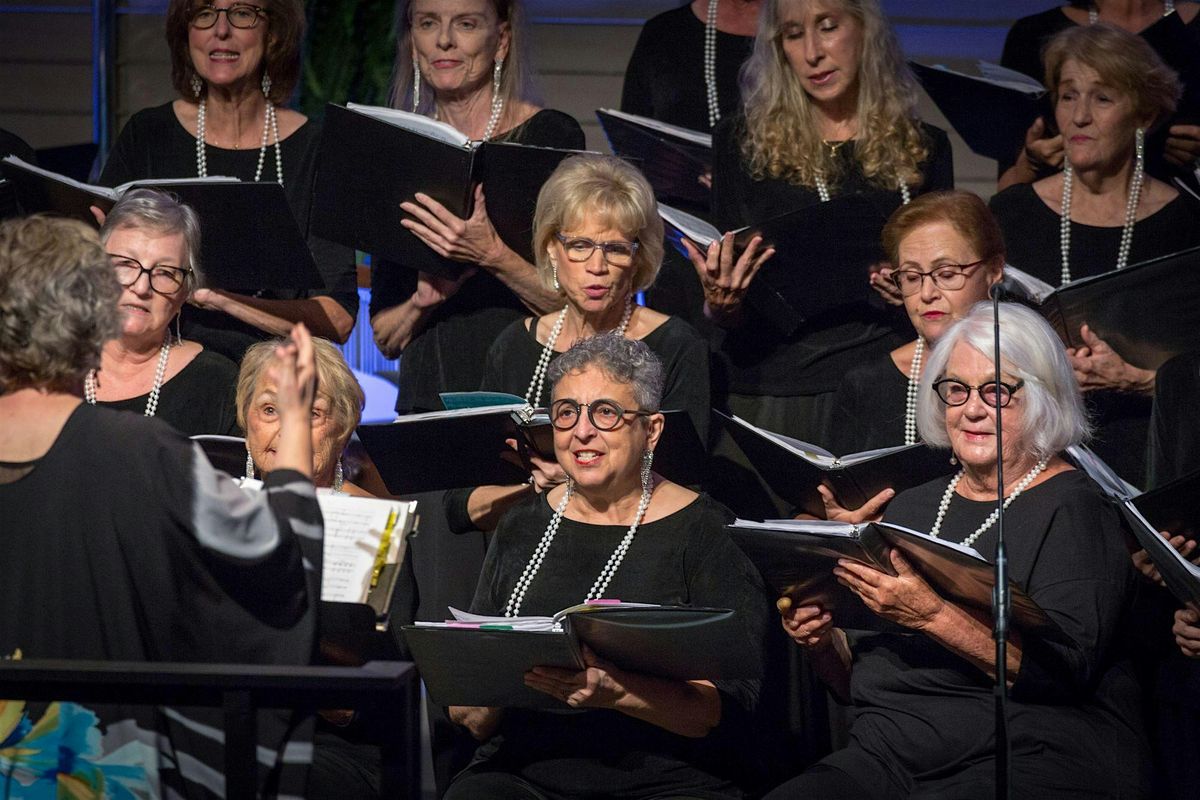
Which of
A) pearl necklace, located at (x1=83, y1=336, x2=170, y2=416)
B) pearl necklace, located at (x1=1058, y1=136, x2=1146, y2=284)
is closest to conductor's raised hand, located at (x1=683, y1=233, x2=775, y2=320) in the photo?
pearl necklace, located at (x1=1058, y1=136, x2=1146, y2=284)

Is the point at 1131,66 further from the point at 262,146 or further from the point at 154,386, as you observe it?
the point at 154,386

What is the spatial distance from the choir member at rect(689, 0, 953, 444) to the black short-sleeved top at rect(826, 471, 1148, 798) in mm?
841

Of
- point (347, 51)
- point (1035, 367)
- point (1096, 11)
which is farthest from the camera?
point (347, 51)

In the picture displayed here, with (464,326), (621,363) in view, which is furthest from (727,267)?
(464,326)

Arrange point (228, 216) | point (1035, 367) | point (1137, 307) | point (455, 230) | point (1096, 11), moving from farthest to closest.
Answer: point (1096, 11), point (455, 230), point (228, 216), point (1137, 307), point (1035, 367)

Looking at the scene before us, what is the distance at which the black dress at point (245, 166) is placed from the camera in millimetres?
4098

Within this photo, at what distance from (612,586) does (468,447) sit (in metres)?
0.45

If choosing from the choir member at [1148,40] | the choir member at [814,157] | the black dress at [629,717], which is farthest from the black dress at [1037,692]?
the choir member at [1148,40]

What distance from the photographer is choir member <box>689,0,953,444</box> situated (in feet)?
13.0

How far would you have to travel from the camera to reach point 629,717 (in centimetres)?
318

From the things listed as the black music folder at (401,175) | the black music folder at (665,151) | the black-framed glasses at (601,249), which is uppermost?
the black music folder at (665,151)

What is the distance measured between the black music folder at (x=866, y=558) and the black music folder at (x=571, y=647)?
162 millimetres

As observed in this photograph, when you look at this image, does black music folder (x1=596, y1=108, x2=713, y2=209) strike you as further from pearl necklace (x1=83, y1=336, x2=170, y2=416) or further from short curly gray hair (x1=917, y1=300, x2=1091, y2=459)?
pearl necklace (x1=83, y1=336, x2=170, y2=416)

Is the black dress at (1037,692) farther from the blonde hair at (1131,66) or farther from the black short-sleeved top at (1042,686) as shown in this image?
the blonde hair at (1131,66)
